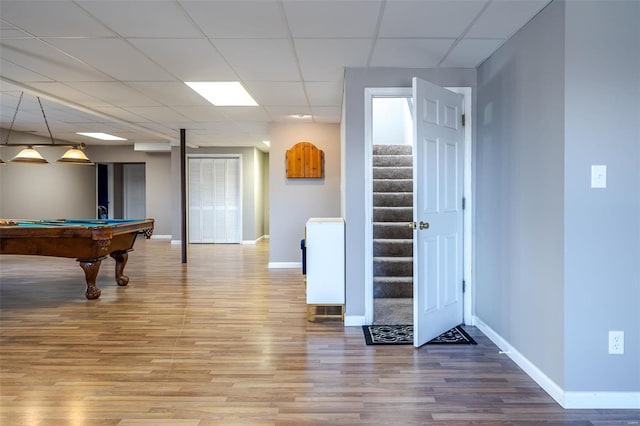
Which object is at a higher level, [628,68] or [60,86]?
[60,86]

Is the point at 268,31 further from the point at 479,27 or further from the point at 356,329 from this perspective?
the point at 356,329

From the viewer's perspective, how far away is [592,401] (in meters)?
2.19

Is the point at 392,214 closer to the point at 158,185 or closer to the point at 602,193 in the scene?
the point at 602,193

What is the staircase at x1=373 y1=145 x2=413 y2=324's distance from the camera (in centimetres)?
442

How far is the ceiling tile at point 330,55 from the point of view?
10.1 feet

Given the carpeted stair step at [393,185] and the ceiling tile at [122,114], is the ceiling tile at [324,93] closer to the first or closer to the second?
the carpeted stair step at [393,185]

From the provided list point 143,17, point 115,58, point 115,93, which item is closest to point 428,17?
point 143,17

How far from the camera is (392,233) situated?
4.95 meters

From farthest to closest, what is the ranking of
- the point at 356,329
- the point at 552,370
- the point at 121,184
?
the point at 121,184 → the point at 356,329 → the point at 552,370

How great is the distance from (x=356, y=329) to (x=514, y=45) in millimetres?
2600

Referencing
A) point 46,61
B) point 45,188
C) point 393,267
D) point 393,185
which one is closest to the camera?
point 46,61

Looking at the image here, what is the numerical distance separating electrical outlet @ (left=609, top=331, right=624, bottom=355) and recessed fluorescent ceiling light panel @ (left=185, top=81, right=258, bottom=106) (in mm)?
3846

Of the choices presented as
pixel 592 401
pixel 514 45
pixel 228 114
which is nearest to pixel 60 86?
pixel 228 114

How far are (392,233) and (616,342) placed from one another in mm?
2888
